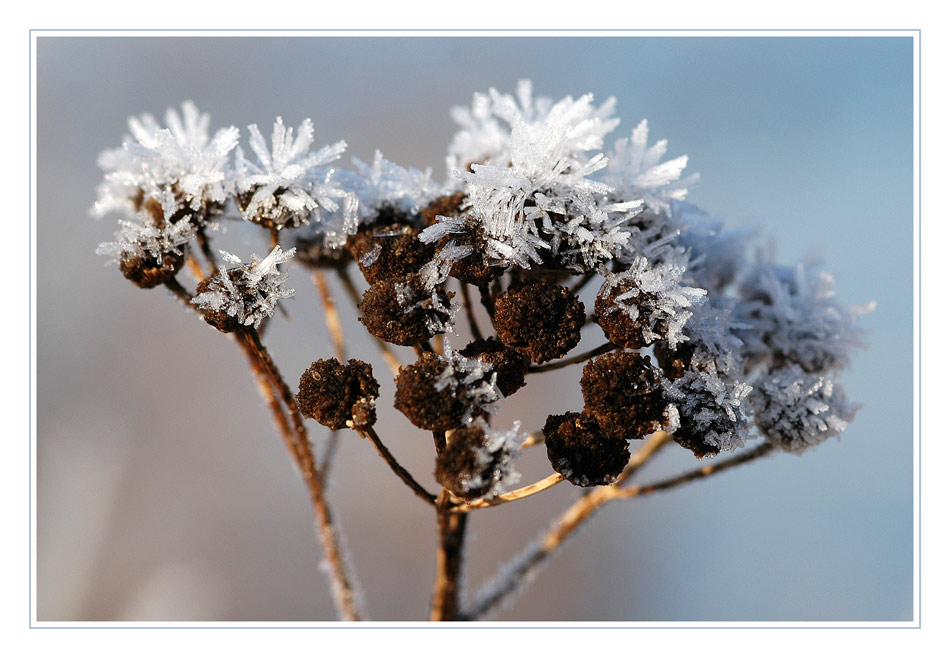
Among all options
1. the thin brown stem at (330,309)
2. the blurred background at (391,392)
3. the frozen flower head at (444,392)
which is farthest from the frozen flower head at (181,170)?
the blurred background at (391,392)

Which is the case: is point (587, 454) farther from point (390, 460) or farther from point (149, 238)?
point (149, 238)

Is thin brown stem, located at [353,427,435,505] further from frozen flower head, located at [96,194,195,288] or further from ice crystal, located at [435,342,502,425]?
frozen flower head, located at [96,194,195,288]

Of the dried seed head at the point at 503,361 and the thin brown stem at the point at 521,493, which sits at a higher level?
the dried seed head at the point at 503,361

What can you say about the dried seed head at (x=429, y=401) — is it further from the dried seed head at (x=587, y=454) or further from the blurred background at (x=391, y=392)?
the blurred background at (x=391, y=392)

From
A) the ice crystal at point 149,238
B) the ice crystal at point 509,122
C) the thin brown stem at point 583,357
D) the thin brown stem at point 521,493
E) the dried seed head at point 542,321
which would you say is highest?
the ice crystal at point 509,122

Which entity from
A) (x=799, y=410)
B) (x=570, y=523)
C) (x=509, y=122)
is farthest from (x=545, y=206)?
(x=570, y=523)

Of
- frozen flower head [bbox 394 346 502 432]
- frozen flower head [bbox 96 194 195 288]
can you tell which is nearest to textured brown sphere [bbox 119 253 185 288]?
frozen flower head [bbox 96 194 195 288]

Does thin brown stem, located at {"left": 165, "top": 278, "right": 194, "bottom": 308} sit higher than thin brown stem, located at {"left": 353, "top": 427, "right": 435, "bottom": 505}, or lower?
higher
